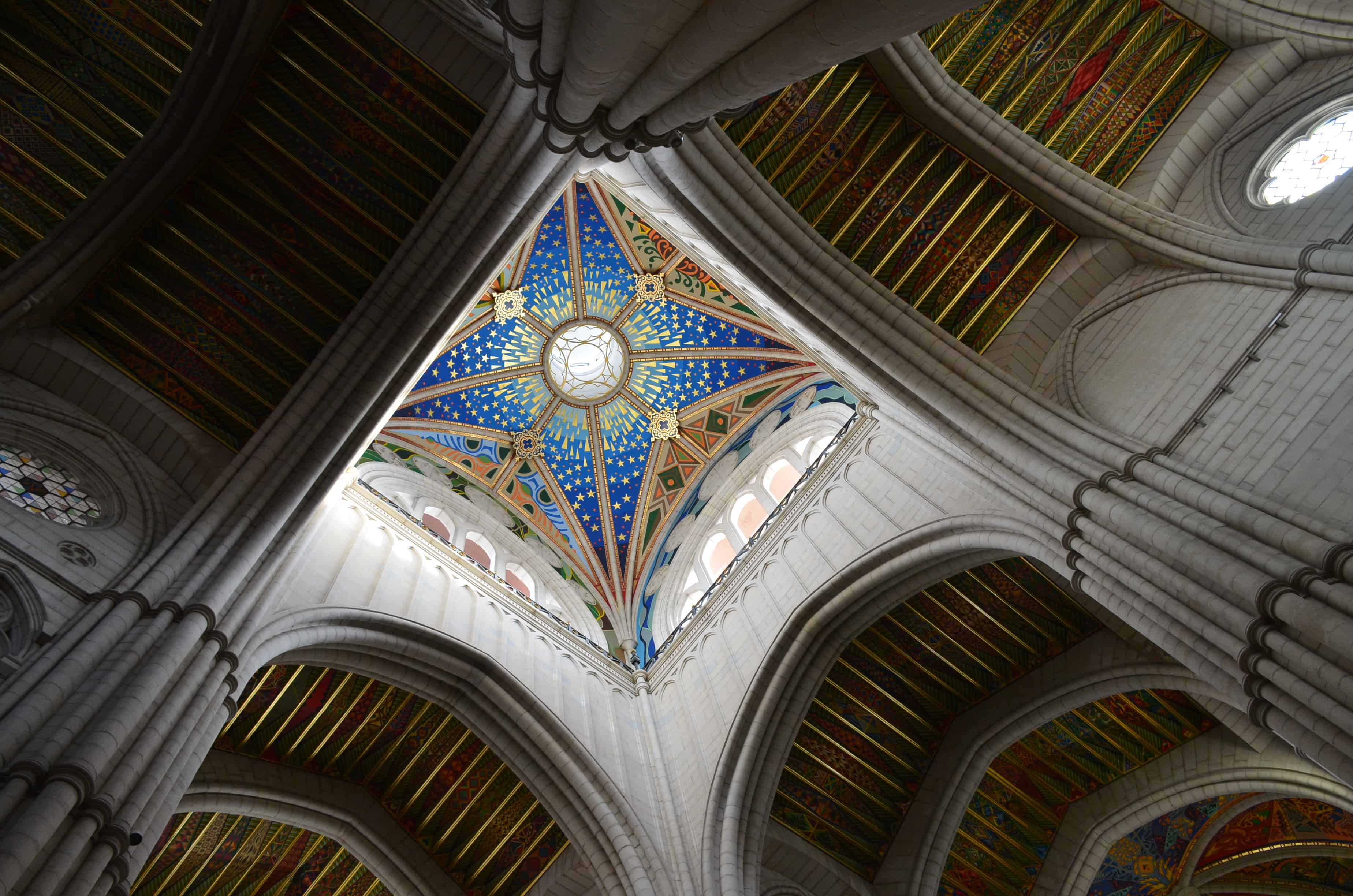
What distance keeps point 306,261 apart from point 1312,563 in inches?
366

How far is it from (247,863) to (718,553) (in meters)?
8.48

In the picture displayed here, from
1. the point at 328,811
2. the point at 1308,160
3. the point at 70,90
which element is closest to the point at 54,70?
the point at 70,90

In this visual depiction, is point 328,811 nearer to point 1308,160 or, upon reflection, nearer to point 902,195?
point 902,195

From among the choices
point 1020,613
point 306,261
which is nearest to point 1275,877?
point 1020,613

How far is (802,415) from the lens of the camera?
15.0 metres

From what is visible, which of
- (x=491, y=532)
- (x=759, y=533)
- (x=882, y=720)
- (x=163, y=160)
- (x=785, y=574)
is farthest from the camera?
(x=491, y=532)

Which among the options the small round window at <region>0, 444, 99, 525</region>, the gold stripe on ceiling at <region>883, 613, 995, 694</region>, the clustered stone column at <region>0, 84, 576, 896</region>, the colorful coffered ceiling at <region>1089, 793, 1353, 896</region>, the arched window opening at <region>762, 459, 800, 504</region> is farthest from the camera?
the arched window opening at <region>762, 459, 800, 504</region>

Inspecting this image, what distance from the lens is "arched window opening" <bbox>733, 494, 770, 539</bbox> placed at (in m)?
14.6

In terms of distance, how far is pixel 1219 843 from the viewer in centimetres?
1084

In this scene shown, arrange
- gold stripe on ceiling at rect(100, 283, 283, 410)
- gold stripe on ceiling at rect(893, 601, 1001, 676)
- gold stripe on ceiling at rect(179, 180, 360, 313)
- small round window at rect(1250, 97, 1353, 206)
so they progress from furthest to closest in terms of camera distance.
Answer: gold stripe on ceiling at rect(893, 601, 1001, 676) → gold stripe on ceiling at rect(179, 180, 360, 313) → gold stripe on ceiling at rect(100, 283, 283, 410) → small round window at rect(1250, 97, 1353, 206)

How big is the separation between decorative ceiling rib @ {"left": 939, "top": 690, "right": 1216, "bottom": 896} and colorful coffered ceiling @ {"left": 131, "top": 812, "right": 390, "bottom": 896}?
7.61 m

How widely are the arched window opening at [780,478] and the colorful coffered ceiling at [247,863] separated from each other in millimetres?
8316

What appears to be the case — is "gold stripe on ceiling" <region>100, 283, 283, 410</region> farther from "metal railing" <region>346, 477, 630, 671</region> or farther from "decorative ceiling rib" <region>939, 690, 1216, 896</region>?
"decorative ceiling rib" <region>939, 690, 1216, 896</region>

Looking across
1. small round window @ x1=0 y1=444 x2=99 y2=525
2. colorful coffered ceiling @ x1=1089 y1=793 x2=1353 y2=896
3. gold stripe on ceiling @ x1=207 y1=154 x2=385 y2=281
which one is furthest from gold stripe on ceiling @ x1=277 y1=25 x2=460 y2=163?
colorful coffered ceiling @ x1=1089 y1=793 x2=1353 y2=896
